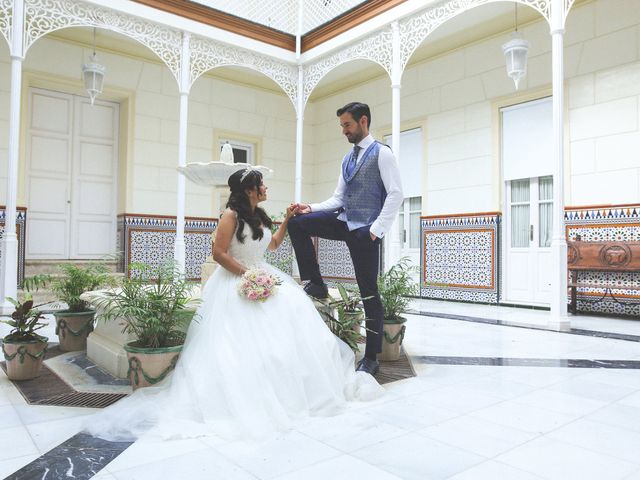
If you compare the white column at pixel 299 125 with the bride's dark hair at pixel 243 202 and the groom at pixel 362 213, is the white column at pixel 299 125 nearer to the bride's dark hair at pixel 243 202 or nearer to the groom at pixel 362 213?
the groom at pixel 362 213

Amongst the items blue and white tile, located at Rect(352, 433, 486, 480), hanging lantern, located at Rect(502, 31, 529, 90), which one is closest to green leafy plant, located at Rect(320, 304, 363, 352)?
blue and white tile, located at Rect(352, 433, 486, 480)

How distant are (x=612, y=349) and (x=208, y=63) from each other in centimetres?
609

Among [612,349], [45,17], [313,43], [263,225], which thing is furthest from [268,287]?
[313,43]

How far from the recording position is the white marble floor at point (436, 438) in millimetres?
1662

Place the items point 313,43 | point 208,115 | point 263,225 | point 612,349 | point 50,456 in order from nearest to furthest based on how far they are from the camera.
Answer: point 50,456, point 263,225, point 612,349, point 313,43, point 208,115

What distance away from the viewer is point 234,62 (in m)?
7.48

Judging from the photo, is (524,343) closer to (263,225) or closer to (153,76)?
(263,225)

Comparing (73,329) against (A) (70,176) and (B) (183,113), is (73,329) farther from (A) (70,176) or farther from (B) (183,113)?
(A) (70,176)

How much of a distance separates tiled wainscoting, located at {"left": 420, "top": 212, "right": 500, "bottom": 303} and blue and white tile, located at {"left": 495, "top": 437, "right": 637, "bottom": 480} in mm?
5218

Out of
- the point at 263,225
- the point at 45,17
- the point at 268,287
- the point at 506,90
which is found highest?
the point at 45,17

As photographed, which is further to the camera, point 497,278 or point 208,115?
point 208,115

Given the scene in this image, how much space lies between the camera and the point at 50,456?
1.77 meters

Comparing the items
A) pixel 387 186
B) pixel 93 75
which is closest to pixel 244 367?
pixel 387 186

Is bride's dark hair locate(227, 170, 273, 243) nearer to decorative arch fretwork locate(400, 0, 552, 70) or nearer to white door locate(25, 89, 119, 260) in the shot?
decorative arch fretwork locate(400, 0, 552, 70)
